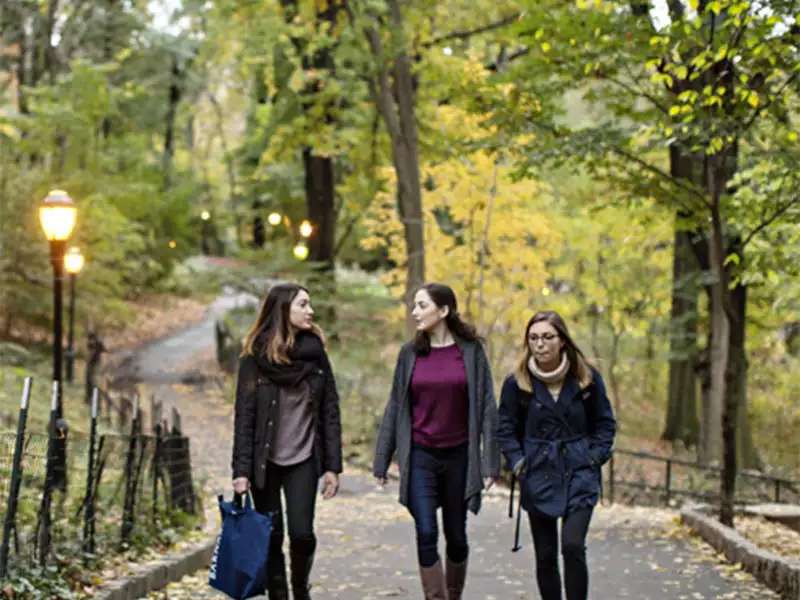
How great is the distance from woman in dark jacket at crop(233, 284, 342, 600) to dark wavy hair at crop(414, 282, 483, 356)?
501 mm

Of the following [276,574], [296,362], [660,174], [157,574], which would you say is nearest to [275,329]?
[296,362]

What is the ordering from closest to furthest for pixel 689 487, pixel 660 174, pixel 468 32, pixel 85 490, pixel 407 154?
pixel 85 490 → pixel 660 174 → pixel 407 154 → pixel 689 487 → pixel 468 32

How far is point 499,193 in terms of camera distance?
2533cm

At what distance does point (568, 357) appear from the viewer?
5836 millimetres

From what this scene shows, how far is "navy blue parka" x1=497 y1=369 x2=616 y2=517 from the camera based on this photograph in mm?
5738

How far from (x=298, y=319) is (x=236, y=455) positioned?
76 cm

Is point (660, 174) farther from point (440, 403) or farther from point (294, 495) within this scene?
point (294, 495)

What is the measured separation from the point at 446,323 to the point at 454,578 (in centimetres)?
133

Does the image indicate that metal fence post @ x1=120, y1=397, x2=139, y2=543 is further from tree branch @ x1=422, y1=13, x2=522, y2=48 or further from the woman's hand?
tree branch @ x1=422, y1=13, x2=522, y2=48

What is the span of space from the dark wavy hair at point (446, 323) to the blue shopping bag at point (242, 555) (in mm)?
1169

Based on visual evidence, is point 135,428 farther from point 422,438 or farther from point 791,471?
point 791,471

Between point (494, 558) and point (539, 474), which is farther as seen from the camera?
point (494, 558)

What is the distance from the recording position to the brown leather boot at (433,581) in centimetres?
598

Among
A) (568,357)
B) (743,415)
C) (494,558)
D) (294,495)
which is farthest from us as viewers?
(743,415)
